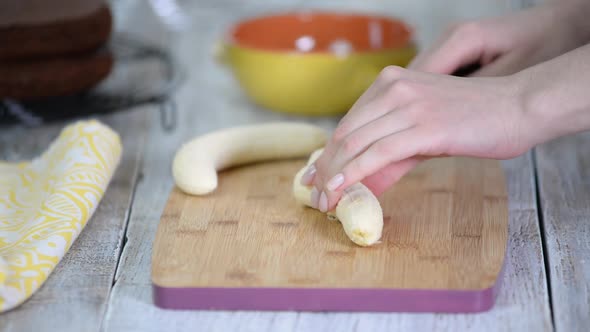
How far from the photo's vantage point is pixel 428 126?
2.90 ft

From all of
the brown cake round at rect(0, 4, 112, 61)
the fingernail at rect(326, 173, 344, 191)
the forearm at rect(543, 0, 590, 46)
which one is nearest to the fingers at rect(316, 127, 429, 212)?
the fingernail at rect(326, 173, 344, 191)

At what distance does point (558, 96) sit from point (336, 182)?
0.84 feet

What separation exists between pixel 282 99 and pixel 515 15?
40 cm

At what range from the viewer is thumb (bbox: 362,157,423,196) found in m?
0.95

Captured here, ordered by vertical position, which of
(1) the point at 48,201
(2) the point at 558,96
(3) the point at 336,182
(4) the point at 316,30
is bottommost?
(4) the point at 316,30

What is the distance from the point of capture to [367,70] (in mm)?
1320

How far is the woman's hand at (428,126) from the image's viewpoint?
88cm

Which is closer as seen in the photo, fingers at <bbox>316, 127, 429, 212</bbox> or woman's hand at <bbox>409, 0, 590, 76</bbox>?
fingers at <bbox>316, 127, 429, 212</bbox>

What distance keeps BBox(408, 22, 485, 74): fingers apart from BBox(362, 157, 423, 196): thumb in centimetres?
21

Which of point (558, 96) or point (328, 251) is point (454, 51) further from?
point (328, 251)

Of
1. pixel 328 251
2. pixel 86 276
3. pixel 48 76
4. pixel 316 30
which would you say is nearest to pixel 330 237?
pixel 328 251

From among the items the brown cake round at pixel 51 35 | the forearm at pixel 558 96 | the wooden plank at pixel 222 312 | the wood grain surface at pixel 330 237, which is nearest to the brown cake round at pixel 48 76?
the brown cake round at pixel 51 35

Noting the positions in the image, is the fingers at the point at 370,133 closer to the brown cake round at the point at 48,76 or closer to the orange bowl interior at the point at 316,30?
the brown cake round at the point at 48,76

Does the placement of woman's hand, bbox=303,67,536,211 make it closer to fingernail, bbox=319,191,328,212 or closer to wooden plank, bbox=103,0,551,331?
fingernail, bbox=319,191,328,212
